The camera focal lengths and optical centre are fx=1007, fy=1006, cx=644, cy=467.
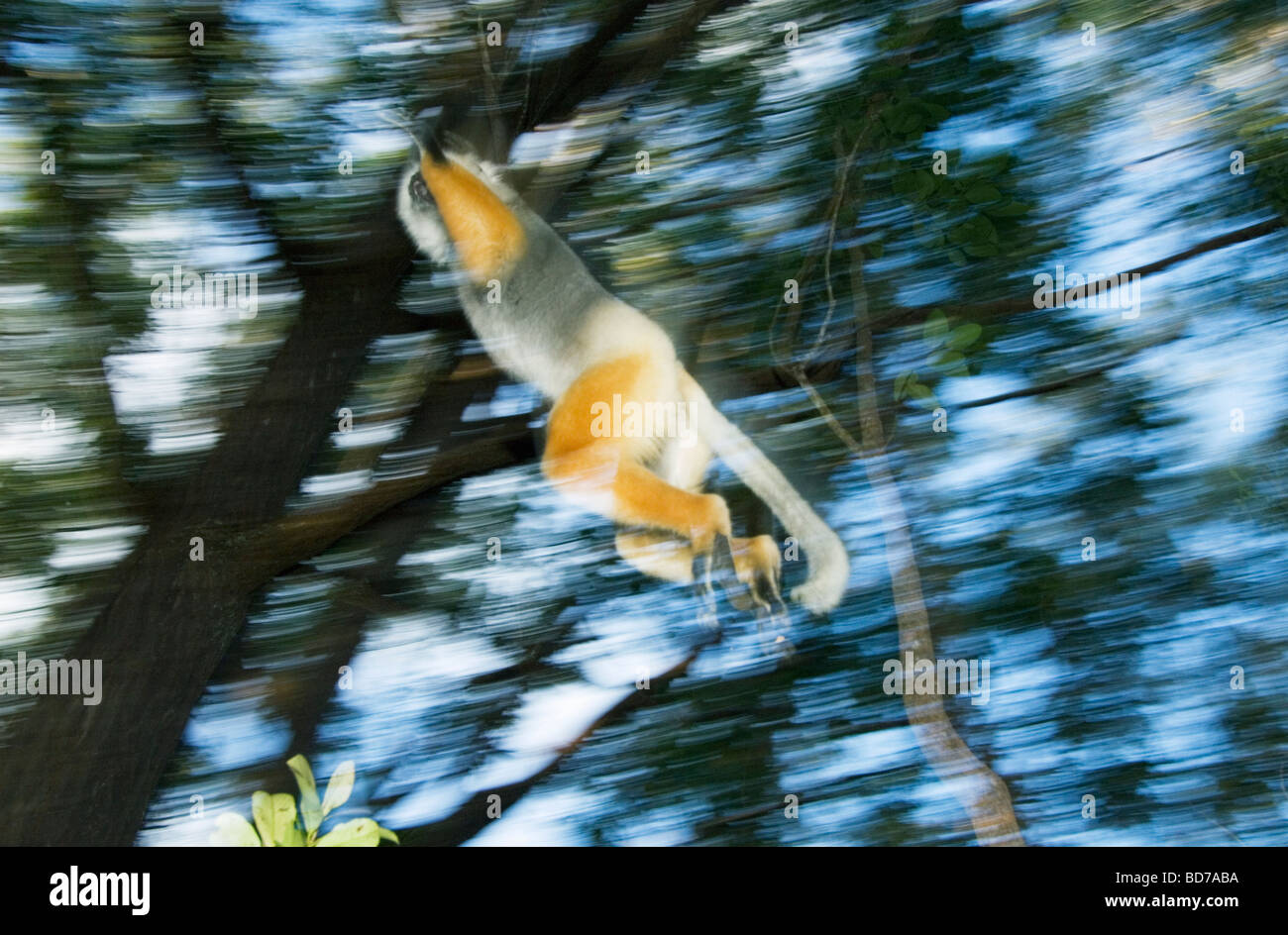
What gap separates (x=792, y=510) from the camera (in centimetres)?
177

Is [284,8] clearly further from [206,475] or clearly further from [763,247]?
[763,247]

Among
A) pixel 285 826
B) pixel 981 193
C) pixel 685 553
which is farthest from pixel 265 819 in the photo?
pixel 981 193

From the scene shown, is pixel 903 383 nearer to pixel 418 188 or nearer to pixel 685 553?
pixel 685 553

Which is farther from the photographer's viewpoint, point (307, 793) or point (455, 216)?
point (455, 216)

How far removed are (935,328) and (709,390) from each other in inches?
16.7

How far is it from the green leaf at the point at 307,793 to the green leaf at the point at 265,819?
0.19ft

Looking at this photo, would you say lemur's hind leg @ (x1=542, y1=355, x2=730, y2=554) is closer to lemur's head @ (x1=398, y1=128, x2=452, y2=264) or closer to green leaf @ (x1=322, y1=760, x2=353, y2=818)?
lemur's head @ (x1=398, y1=128, x2=452, y2=264)

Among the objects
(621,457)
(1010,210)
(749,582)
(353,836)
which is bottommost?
(353,836)

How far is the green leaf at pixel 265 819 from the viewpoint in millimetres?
1501

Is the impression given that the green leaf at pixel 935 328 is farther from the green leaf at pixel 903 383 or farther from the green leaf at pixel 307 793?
the green leaf at pixel 307 793

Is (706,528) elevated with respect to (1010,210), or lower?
lower

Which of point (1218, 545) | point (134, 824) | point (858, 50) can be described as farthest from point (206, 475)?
point (1218, 545)

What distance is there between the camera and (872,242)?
184cm

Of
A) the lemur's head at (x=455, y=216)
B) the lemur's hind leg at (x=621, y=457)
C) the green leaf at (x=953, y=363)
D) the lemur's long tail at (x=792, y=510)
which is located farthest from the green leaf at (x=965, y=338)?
the lemur's head at (x=455, y=216)
